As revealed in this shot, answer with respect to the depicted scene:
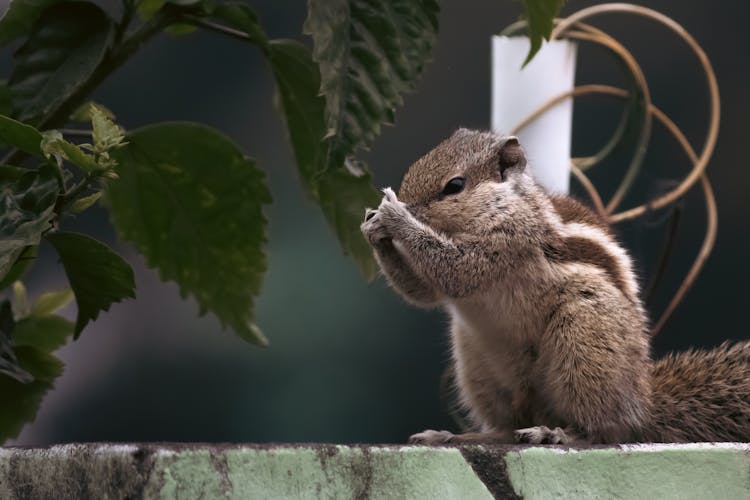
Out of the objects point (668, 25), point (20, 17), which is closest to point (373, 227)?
point (20, 17)

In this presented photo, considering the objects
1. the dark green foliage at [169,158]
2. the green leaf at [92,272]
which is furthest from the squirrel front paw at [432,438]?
the green leaf at [92,272]

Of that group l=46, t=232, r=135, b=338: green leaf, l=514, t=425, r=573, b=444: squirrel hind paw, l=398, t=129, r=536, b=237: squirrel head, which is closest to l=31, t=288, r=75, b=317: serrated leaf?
l=46, t=232, r=135, b=338: green leaf

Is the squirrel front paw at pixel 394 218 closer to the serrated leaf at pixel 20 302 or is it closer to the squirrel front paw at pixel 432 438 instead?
the squirrel front paw at pixel 432 438

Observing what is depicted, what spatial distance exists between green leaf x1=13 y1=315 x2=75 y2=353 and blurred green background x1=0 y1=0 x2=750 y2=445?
3.25ft

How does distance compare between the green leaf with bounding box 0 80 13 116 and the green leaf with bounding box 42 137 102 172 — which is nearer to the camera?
the green leaf with bounding box 42 137 102 172

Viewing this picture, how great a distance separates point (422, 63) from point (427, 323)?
1.40 m

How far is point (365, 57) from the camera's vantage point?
2.63 ft

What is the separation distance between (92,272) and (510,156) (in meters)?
0.40

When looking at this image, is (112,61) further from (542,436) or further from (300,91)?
(542,436)

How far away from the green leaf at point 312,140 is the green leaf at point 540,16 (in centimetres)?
19

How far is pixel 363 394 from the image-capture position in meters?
2.14

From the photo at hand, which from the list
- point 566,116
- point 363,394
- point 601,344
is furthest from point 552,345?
point 363,394

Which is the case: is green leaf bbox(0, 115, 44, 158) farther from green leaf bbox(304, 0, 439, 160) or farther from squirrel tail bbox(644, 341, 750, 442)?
squirrel tail bbox(644, 341, 750, 442)

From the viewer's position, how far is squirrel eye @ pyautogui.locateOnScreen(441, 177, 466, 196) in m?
0.99
